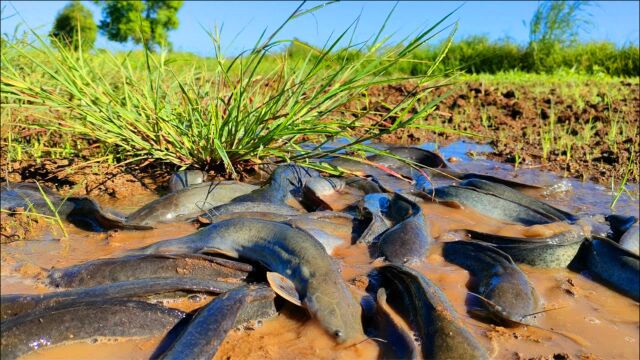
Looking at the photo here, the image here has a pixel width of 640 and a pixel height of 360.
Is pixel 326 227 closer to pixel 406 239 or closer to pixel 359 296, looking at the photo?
pixel 406 239

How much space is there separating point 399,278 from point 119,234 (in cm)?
147

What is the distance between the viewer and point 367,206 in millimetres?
3250

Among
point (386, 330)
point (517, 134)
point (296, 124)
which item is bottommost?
point (386, 330)

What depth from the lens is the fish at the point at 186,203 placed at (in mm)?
3150

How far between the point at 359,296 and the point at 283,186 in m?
1.33

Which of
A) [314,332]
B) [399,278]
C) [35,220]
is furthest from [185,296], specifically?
[35,220]

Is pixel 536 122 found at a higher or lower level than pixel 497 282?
higher

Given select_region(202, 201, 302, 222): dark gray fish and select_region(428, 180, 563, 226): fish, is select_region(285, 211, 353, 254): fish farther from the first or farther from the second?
select_region(428, 180, 563, 226): fish

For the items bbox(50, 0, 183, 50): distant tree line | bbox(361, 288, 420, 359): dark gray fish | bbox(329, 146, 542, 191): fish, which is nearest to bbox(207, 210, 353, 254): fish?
bbox(361, 288, 420, 359): dark gray fish

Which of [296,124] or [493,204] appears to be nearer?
[493,204]

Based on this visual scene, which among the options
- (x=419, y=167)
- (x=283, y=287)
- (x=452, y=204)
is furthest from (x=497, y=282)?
(x=419, y=167)

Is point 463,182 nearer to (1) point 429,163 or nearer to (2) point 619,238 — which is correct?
(1) point 429,163

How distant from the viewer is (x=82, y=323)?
1986mm

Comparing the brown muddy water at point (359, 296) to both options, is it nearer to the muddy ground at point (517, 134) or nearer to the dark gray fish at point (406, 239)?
the dark gray fish at point (406, 239)
